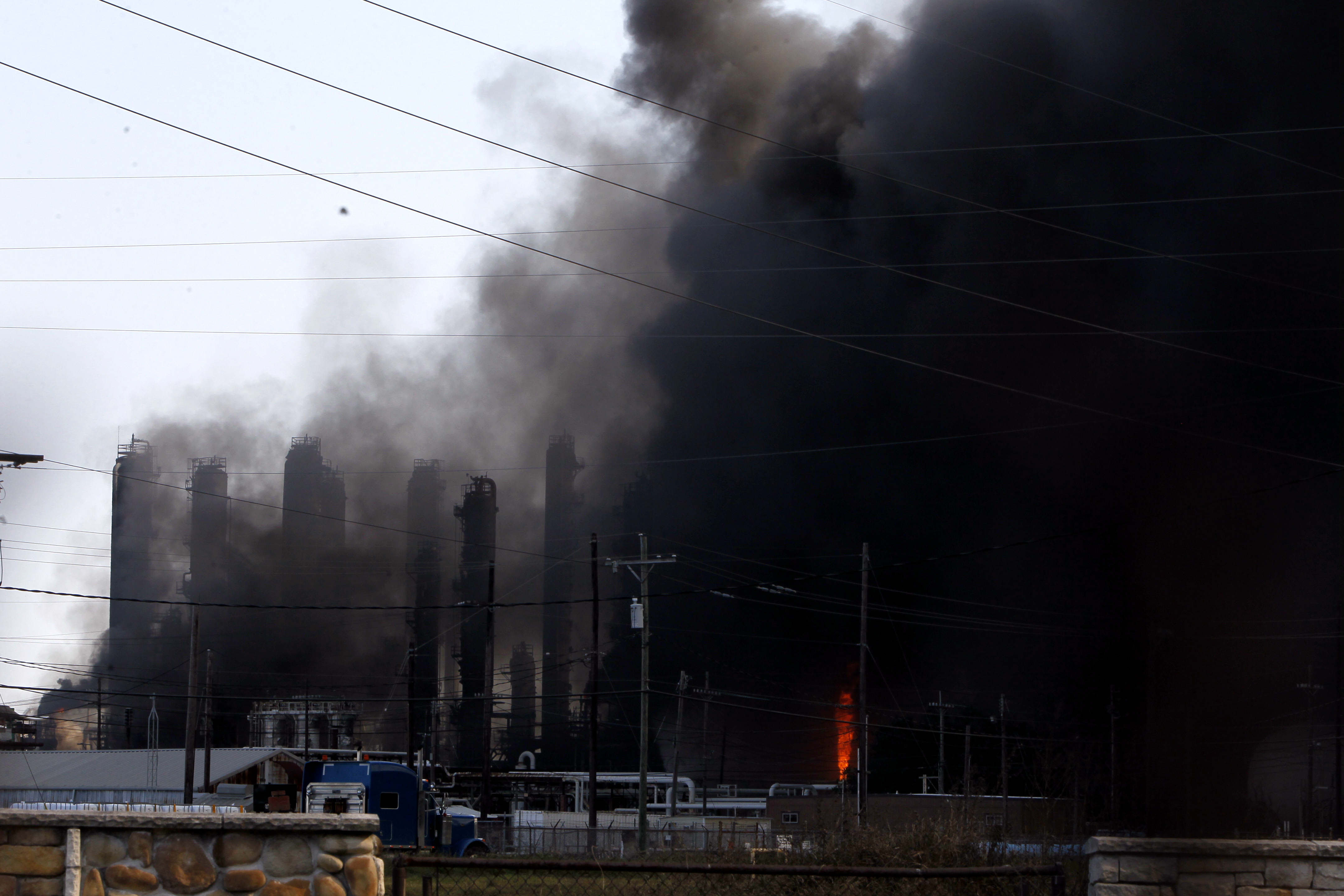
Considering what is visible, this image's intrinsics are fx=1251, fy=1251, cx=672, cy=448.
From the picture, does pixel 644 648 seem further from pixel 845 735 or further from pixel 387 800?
pixel 845 735

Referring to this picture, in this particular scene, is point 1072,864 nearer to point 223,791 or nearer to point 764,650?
point 223,791

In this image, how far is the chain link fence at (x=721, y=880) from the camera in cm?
512

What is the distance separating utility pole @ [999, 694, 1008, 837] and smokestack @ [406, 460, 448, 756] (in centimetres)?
3141

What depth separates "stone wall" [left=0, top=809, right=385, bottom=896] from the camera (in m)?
4.87

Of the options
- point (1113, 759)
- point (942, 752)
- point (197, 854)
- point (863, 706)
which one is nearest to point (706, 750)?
point (942, 752)

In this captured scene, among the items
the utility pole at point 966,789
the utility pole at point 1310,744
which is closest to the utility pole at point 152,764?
the utility pole at point 966,789

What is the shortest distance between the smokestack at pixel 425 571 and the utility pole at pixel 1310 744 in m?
42.6

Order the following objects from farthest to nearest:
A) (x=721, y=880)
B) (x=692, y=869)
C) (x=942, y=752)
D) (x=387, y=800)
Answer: (x=942, y=752) < (x=387, y=800) < (x=721, y=880) < (x=692, y=869)

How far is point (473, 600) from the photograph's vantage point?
69.5 metres

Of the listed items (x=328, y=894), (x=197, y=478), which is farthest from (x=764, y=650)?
(x=328, y=894)

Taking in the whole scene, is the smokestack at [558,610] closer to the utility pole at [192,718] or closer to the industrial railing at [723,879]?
the utility pole at [192,718]

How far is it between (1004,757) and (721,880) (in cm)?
2932

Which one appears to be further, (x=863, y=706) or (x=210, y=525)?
(x=210, y=525)

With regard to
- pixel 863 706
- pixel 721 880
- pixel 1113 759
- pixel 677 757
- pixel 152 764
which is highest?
pixel 721 880
